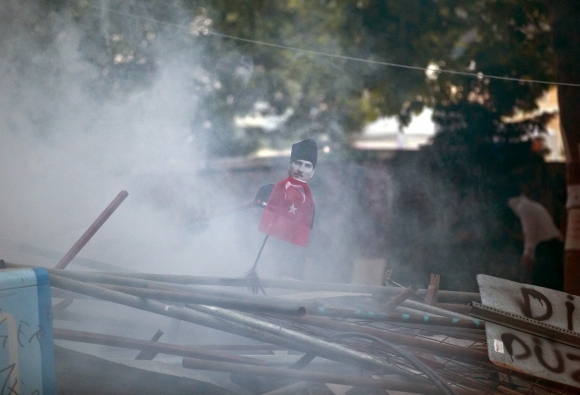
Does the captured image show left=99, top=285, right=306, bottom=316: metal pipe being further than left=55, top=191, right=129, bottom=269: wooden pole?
No

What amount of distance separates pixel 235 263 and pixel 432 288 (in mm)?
1946

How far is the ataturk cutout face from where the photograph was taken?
3689mm

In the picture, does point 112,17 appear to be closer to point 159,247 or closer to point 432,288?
point 159,247

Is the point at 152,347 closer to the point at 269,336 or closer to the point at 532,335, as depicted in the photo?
the point at 269,336

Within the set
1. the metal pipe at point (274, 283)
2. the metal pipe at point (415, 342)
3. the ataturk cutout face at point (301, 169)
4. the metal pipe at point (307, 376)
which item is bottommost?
the metal pipe at point (307, 376)

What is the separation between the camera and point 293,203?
3.71 meters

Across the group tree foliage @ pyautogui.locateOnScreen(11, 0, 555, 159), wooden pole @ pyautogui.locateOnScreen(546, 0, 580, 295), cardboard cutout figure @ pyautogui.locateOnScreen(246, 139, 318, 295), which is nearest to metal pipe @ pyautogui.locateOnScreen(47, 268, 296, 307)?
cardboard cutout figure @ pyautogui.locateOnScreen(246, 139, 318, 295)

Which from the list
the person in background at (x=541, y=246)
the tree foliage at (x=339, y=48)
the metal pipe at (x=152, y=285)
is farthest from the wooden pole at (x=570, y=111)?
the metal pipe at (x=152, y=285)

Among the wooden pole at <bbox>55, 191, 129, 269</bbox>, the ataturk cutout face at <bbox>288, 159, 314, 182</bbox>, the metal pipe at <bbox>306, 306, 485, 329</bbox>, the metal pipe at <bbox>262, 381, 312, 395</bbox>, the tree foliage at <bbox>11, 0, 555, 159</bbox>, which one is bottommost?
the metal pipe at <bbox>262, 381, 312, 395</bbox>

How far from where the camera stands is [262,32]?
896 centimetres

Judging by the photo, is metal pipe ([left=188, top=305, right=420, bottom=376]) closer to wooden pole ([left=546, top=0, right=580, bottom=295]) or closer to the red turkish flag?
the red turkish flag

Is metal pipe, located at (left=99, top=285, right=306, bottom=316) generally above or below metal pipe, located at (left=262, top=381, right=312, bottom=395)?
above

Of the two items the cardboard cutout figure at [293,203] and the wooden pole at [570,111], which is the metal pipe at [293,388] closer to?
the cardboard cutout figure at [293,203]

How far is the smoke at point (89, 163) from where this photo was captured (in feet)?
16.4
